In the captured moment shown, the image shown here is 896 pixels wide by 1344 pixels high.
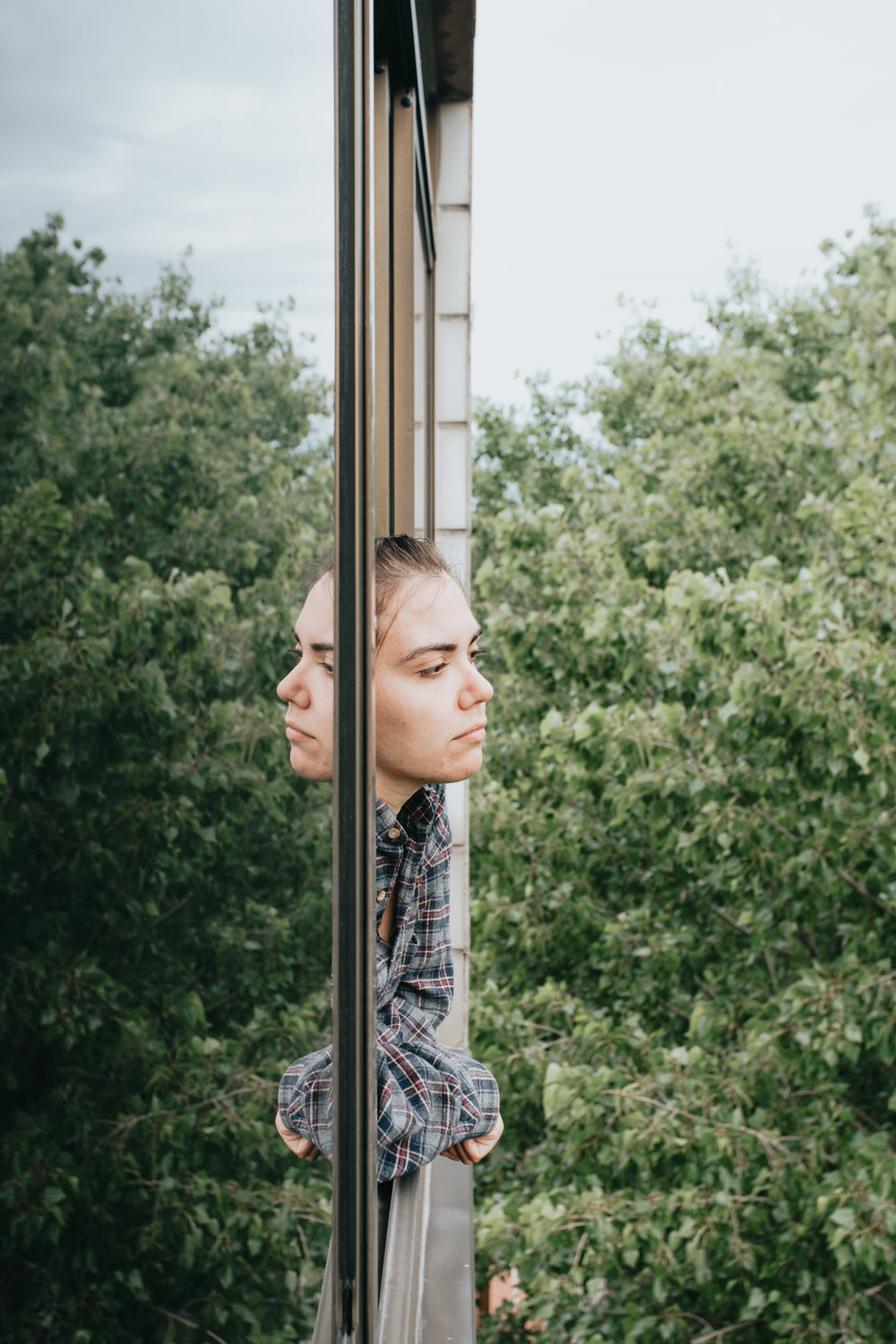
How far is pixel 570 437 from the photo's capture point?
1098 cm

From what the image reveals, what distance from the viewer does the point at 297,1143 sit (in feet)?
1.94

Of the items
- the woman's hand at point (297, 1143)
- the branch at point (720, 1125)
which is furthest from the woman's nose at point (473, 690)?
the branch at point (720, 1125)

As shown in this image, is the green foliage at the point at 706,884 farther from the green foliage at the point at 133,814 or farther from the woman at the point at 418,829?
the green foliage at the point at 133,814

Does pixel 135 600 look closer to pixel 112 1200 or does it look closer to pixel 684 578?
pixel 112 1200

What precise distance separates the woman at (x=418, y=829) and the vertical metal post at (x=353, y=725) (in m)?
0.15

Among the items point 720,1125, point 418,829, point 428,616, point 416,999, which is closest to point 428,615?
point 428,616

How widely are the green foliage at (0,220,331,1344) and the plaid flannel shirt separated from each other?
393mm

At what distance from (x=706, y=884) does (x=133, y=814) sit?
16.1 feet

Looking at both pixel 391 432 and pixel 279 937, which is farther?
pixel 391 432

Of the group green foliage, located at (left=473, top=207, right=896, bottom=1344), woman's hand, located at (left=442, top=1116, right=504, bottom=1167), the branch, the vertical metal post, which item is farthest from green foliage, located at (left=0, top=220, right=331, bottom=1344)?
the branch

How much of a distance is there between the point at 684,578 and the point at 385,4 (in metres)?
2.84

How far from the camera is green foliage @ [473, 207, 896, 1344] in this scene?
3.72m

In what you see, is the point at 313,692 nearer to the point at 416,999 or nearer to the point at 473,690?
the point at 473,690

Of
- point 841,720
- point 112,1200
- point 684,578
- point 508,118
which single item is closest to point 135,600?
point 112,1200
